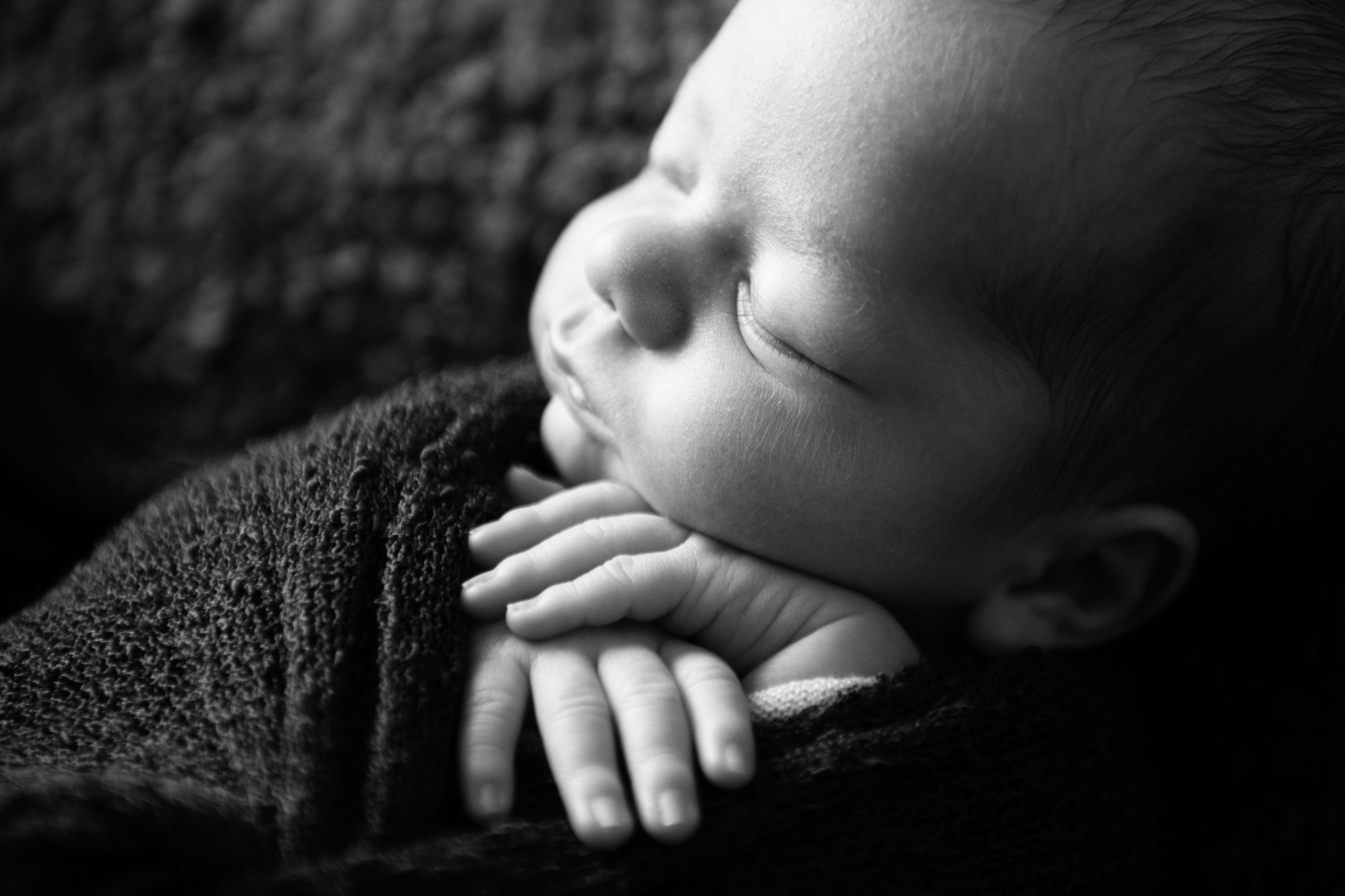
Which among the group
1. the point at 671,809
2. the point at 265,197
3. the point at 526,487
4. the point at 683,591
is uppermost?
the point at 265,197

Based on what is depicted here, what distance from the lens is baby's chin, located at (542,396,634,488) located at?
3.53 feet

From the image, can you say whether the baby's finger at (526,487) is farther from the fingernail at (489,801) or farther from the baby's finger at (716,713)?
the fingernail at (489,801)

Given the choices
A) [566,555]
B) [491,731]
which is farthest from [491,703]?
[566,555]

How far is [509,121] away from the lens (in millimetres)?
1543

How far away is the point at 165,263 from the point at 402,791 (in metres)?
1.05

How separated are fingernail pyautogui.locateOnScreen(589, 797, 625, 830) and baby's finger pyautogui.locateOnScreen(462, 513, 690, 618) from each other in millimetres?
184

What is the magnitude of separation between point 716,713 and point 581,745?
95 millimetres

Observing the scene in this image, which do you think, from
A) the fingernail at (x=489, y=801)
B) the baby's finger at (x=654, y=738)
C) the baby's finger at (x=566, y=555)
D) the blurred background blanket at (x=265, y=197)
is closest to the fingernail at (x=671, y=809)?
the baby's finger at (x=654, y=738)

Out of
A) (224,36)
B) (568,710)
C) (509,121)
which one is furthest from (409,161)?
(568,710)

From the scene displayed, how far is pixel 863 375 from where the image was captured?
0.91 meters

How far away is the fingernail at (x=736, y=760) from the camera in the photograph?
0.79 m

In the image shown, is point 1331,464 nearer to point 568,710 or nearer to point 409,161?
point 568,710

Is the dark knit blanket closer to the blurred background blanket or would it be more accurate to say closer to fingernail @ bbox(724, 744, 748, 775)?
fingernail @ bbox(724, 744, 748, 775)

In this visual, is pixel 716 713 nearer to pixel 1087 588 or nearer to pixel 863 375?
pixel 863 375
